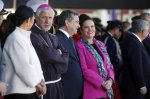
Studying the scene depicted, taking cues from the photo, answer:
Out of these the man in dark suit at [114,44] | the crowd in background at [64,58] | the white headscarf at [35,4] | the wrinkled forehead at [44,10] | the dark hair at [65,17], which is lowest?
the man in dark suit at [114,44]

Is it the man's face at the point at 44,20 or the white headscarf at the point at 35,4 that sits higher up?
the white headscarf at the point at 35,4

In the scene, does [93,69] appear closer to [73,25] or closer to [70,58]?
[70,58]

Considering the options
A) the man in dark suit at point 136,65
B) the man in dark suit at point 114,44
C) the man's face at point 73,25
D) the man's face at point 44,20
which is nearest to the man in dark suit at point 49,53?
the man's face at point 44,20

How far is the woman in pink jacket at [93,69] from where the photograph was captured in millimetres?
6742

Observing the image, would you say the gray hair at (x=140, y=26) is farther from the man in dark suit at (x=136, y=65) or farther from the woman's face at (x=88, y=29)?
the woman's face at (x=88, y=29)

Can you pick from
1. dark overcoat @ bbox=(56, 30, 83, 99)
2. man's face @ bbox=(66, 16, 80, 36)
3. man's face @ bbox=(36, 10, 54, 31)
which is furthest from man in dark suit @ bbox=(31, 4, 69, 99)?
man's face @ bbox=(66, 16, 80, 36)

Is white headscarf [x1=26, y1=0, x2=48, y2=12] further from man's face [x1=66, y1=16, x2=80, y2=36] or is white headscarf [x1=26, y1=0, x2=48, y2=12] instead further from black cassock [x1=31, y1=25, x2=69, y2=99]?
man's face [x1=66, y1=16, x2=80, y2=36]

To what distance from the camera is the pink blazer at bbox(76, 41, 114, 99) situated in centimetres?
673

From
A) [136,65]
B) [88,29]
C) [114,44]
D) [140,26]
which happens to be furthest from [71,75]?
[114,44]

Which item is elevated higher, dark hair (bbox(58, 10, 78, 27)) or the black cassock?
dark hair (bbox(58, 10, 78, 27))

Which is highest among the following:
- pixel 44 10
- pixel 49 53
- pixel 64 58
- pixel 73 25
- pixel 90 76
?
pixel 44 10

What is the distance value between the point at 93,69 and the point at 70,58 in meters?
0.38

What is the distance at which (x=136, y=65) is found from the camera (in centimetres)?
750

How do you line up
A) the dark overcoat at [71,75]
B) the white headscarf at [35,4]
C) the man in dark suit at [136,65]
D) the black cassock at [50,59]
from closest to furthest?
the black cassock at [50,59]
the white headscarf at [35,4]
the dark overcoat at [71,75]
the man in dark suit at [136,65]
